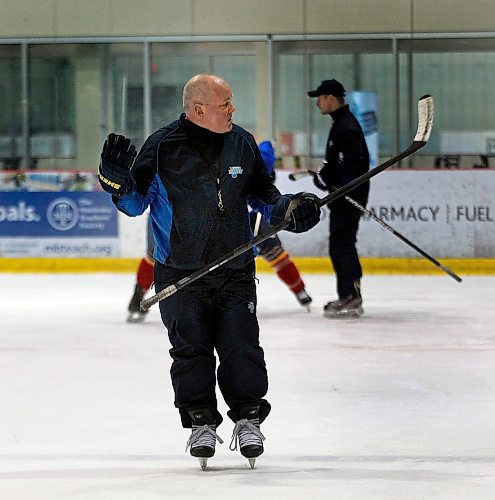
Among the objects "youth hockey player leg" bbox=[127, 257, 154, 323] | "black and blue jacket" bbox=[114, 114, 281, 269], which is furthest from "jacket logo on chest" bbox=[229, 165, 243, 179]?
"youth hockey player leg" bbox=[127, 257, 154, 323]

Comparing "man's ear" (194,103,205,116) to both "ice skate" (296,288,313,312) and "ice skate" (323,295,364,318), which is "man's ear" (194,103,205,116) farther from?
"ice skate" (296,288,313,312)

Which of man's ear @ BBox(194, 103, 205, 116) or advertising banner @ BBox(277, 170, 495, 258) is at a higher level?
man's ear @ BBox(194, 103, 205, 116)

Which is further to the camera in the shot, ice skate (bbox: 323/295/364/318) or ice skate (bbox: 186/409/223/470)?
ice skate (bbox: 323/295/364/318)

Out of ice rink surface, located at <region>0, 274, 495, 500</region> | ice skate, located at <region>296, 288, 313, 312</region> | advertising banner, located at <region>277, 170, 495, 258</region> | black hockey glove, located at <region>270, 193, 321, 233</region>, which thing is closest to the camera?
ice rink surface, located at <region>0, 274, 495, 500</region>

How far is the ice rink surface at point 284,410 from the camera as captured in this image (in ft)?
13.7

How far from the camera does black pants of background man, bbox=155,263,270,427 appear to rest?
445 centimetres

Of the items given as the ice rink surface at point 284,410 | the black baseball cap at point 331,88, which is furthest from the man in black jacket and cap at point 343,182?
the ice rink surface at point 284,410

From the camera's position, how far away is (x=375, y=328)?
28.5 ft

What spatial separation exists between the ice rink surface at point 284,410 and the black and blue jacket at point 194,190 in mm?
640

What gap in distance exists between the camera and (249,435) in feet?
14.4

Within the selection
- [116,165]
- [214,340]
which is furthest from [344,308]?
[116,165]

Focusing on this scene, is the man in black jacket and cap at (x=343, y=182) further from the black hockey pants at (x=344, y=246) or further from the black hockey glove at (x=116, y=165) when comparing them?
the black hockey glove at (x=116, y=165)

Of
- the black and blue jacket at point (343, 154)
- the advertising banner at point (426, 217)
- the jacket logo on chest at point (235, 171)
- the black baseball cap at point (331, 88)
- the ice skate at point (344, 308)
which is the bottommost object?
the ice skate at point (344, 308)

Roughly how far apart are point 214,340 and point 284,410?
1095 millimetres
